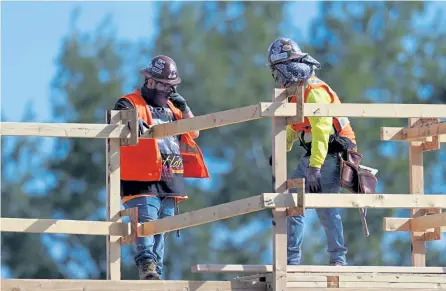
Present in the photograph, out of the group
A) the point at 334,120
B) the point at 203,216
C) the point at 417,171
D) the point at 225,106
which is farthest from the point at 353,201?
the point at 225,106

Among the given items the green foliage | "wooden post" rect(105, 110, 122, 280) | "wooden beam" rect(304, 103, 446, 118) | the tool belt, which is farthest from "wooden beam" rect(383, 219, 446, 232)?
the green foliage

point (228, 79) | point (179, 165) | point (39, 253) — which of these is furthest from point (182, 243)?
point (179, 165)

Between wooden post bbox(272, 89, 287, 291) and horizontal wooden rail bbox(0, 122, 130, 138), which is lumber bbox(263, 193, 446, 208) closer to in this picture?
wooden post bbox(272, 89, 287, 291)

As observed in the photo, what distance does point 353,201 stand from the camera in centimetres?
1379

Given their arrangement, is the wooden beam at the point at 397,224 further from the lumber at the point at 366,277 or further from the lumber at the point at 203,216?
the lumber at the point at 203,216

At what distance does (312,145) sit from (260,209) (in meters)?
1.12

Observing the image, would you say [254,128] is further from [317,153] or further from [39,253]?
[317,153]

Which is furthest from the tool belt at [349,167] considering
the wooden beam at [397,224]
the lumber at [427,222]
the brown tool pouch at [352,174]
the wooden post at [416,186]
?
the wooden post at [416,186]

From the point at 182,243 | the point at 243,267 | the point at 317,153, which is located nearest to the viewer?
the point at 243,267

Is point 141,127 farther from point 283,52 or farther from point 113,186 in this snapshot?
point 283,52

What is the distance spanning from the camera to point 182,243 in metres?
37.9

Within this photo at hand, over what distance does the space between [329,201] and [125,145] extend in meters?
1.94

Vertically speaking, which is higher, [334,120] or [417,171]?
[334,120]

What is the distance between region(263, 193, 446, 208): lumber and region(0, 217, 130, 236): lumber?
1.56 metres
